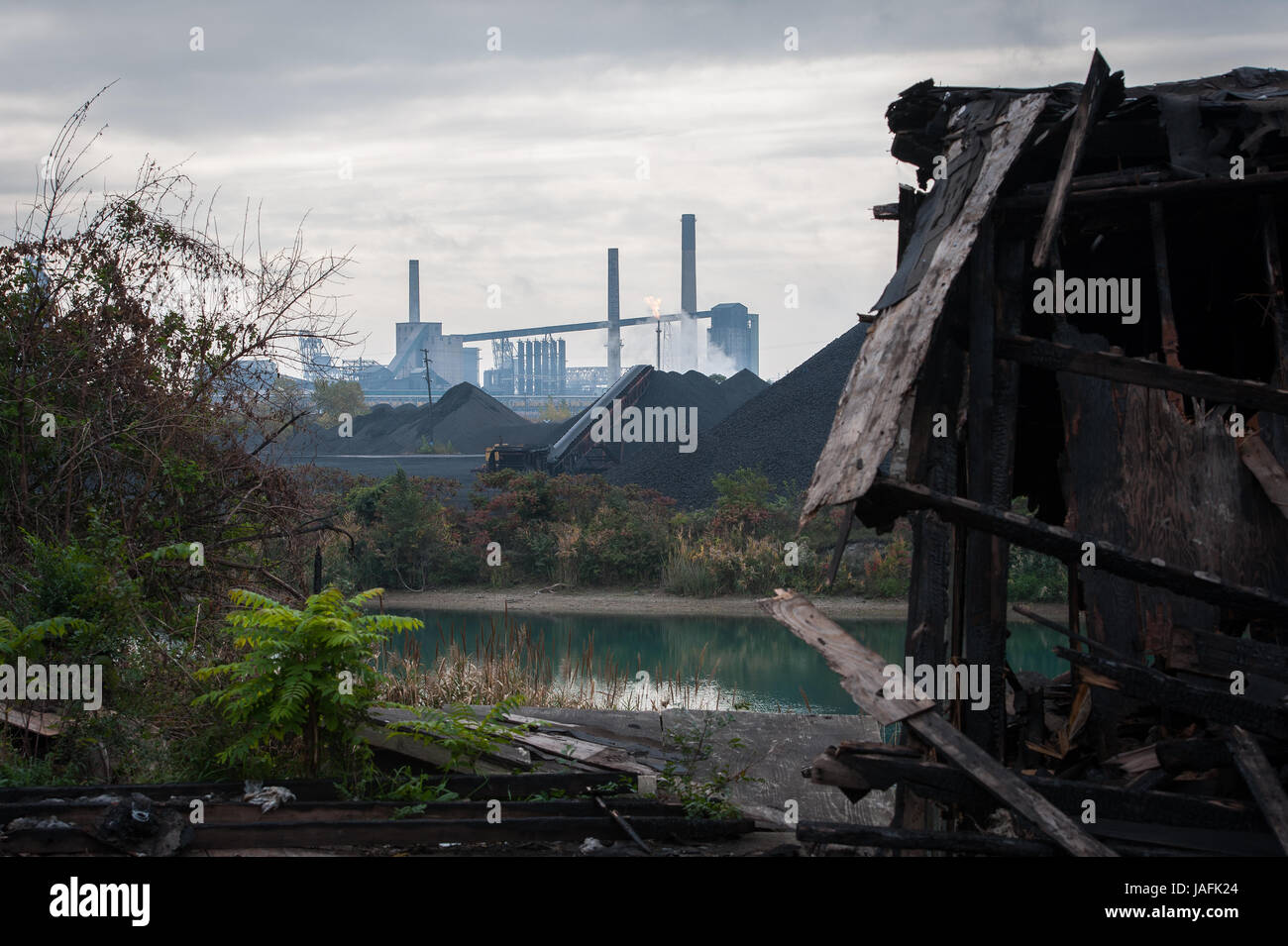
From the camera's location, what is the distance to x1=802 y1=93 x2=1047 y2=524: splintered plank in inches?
165

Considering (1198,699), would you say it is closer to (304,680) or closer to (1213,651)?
(1213,651)

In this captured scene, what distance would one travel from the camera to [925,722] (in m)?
4.29

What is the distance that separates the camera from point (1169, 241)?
6414 millimetres

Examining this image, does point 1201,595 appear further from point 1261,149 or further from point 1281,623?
point 1261,149

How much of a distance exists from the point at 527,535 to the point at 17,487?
1739cm

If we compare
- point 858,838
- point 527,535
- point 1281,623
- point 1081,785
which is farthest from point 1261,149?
point 527,535

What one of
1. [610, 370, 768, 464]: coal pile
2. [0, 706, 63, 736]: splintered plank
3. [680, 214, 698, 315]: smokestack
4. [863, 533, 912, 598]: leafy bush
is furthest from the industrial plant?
[0, 706, 63, 736]: splintered plank

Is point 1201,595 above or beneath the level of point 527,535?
above

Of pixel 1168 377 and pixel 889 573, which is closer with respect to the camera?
pixel 1168 377

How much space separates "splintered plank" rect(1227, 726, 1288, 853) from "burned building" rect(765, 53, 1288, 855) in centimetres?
1

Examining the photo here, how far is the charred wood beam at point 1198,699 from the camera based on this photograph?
14.0 feet
